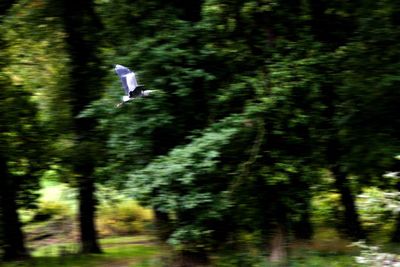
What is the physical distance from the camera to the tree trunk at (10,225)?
14.4m

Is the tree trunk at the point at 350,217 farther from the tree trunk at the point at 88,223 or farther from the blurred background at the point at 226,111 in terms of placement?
the tree trunk at the point at 88,223

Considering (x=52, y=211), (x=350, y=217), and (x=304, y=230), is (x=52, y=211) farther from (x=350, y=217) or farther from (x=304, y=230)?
(x=350, y=217)

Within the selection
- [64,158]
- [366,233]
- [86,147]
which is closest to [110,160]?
[86,147]

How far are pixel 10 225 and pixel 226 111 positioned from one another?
23.5 feet

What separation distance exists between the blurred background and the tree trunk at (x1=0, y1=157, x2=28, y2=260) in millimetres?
1757

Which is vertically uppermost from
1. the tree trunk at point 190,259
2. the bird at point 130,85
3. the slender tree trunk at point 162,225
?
the bird at point 130,85

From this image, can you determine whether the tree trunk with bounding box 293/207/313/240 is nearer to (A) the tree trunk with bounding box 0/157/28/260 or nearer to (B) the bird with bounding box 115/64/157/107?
(A) the tree trunk with bounding box 0/157/28/260

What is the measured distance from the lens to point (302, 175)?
1069 cm

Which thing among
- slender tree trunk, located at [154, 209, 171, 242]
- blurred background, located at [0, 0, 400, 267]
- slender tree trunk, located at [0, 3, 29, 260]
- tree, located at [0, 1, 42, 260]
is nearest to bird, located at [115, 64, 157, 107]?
blurred background, located at [0, 0, 400, 267]

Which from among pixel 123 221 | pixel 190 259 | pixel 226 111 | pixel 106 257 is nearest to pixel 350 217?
pixel 190 259

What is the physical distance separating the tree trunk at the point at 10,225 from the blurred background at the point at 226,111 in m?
1.76

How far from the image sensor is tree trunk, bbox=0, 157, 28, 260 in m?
14.4

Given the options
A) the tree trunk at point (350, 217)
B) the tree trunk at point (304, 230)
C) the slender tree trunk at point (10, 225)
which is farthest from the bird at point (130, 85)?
the tree trunk at point (304, 230)

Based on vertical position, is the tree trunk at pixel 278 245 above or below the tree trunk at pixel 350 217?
above
